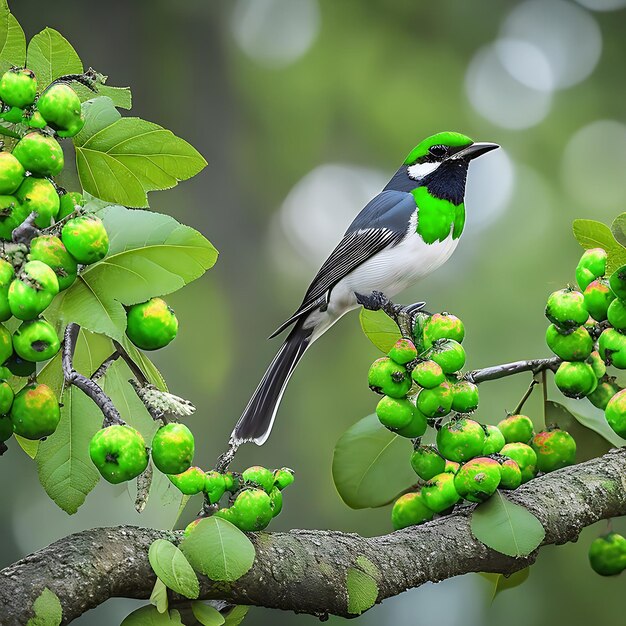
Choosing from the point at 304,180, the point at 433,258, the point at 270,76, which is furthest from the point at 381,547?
the point at 270,76

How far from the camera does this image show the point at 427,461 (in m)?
0.76

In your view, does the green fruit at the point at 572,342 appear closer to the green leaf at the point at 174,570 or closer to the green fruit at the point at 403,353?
the green fruit at the point at 403,353

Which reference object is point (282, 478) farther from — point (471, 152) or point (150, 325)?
point (471, 152)

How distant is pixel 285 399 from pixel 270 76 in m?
1.07

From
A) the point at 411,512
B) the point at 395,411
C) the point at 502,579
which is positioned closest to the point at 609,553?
the point at 502,579

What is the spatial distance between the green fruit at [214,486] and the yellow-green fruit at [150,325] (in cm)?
11

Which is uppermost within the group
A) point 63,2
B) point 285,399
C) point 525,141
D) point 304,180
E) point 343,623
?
point 63,2

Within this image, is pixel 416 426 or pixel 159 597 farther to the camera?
pixel 416 426

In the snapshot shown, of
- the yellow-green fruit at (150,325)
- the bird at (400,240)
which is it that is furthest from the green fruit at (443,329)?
the bird at (400,240)

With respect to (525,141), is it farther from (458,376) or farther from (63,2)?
(458,376)

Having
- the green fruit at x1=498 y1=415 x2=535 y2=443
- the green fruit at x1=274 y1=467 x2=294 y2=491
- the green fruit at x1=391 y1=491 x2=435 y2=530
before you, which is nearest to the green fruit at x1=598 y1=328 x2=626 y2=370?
the green fruit at x1=498 y1=415 x2=535 y2=443

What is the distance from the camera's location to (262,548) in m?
0.64

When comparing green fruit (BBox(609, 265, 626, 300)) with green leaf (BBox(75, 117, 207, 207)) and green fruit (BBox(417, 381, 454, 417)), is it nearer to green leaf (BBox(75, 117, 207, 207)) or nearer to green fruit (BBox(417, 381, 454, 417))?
green fruit (BBox(417, 381, 454, 417))

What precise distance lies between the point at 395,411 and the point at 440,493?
10 cm
